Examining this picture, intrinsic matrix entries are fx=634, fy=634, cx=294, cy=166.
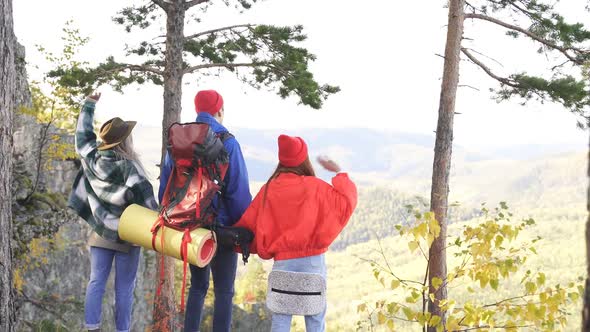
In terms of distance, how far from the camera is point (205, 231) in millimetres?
4008

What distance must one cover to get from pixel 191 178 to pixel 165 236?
0.41 metres

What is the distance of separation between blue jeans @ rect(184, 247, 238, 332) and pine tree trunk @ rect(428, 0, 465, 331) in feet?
12.3

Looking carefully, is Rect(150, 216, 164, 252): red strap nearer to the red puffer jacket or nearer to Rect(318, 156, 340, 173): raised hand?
the red puffer jacket

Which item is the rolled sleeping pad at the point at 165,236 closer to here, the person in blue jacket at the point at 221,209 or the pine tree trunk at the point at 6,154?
the person in blue jacket at the point at 221,209

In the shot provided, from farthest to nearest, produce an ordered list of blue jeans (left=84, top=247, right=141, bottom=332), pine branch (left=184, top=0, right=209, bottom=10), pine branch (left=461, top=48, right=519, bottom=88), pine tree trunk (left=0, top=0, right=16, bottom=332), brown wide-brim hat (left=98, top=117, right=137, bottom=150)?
pine branch (left=184, top=0, right=209, bottom=10), pine branch (left=461, top=48, right=519, bottom=88), pine tree trunk (left=0, top=0, right=16, bottom=332), blue jeans (left=84, top=247, right=141, bottom=332), brown wide-brim hat (left=98, top=117, right=137, bottom=150)

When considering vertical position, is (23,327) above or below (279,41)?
below

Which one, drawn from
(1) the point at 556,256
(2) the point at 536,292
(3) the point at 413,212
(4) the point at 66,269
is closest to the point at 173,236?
(3) the point at 413,212

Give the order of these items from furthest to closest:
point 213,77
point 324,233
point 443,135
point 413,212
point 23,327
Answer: point 213,77 < point 23,327 < point 443,135 < point 413,212 < point 324,233

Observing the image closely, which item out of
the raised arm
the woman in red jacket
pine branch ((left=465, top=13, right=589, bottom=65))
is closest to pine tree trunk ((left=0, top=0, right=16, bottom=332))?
the raised arm

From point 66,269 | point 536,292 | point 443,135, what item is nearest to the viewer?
point 536,292

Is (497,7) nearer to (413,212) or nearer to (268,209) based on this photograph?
(413,212)

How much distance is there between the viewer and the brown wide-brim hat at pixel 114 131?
4305 mm

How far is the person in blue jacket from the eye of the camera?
4.17 metres

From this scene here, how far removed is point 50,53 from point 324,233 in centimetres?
744
